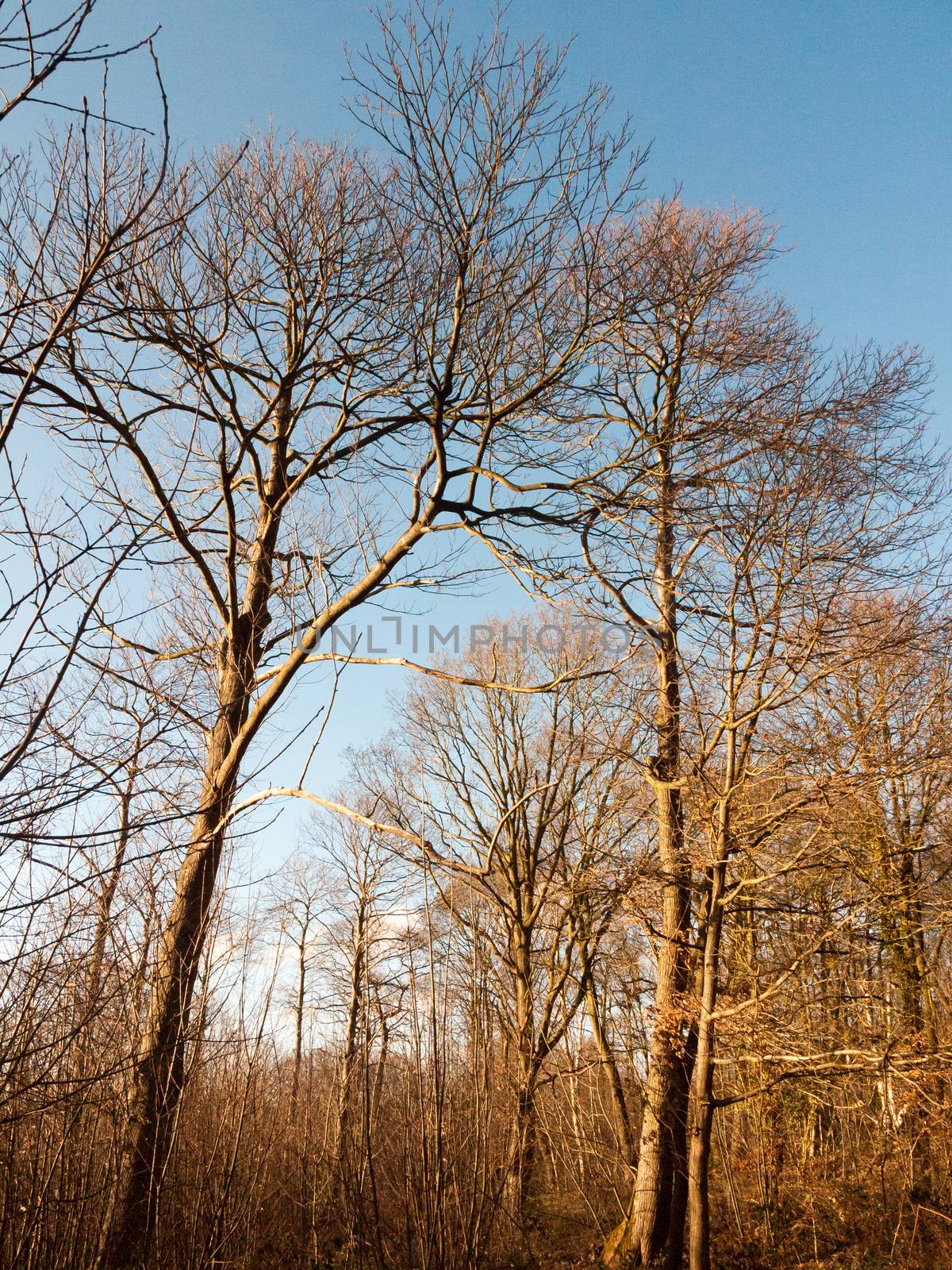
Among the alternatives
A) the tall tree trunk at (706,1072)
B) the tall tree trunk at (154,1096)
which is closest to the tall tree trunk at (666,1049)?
the tall tree trunk at (706,1072)

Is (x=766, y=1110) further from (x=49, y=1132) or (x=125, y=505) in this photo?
(x=125, y=505)

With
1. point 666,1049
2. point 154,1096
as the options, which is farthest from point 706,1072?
point 154,1096

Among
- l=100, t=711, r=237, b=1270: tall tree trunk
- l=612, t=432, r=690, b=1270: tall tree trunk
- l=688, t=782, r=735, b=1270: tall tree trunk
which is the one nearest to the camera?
l=100, t=711, r=237, b=1270: tall tree trunk

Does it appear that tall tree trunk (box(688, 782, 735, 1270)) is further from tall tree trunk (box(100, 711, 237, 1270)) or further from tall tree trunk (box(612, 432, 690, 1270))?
tall tree trunk (box(100, 711, 237, 1270))

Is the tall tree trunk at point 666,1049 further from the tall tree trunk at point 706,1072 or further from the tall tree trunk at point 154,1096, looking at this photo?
the tall tree trunk at point 154,1096

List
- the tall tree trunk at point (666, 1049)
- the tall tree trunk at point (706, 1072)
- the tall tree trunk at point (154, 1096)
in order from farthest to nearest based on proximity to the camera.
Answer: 1. the tall tree trunk at point (666, 1049)
2. the tall tree trunk at point (706, 1072)
3. the tall tree trunk at point (154, 1096)

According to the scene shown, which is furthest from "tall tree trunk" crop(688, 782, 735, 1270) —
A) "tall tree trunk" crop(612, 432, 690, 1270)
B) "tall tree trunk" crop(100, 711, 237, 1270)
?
"tall tree trunk" crop(100, 711, 237, 1270)

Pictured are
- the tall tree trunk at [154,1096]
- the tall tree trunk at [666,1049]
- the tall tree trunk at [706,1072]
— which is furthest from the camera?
the tall tree trunk at [666,1049]

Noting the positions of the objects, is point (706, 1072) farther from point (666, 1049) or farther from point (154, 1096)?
point (154, 1096)

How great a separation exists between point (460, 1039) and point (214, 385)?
13.5ft

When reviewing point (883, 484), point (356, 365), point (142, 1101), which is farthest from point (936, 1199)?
point (356, 365)

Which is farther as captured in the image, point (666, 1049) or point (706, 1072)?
point (666, 1049)

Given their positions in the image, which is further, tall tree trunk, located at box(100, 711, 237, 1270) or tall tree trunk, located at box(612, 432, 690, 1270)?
tall tree trunk, located at box(612, 432, 690, 1270)

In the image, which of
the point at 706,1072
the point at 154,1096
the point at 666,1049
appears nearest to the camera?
the point at 154,1096
